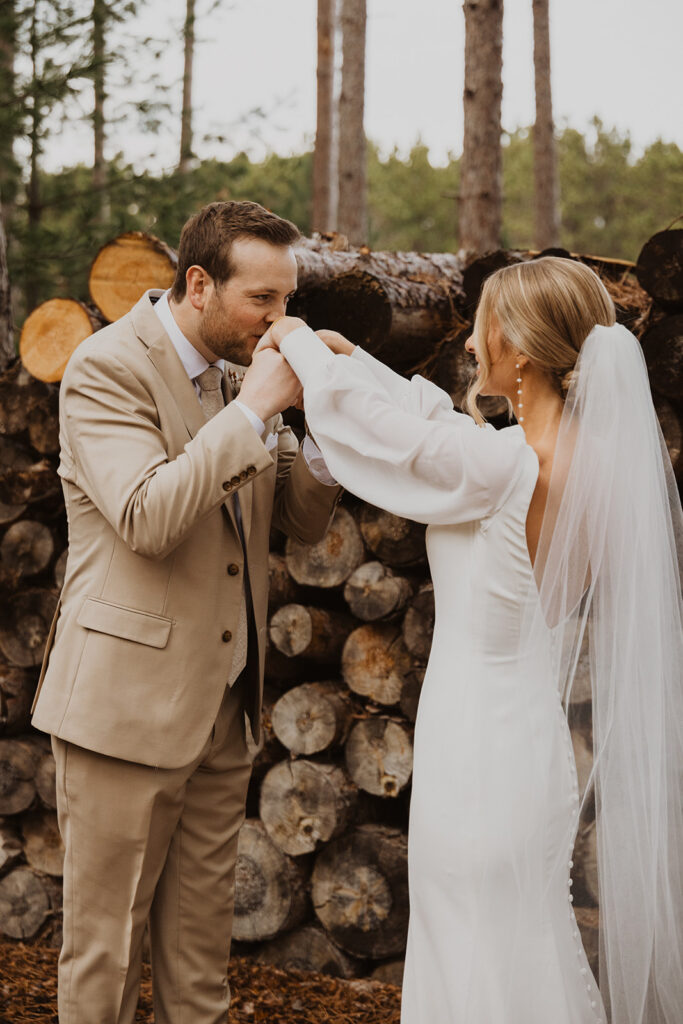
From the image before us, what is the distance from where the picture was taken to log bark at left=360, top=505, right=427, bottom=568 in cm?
362

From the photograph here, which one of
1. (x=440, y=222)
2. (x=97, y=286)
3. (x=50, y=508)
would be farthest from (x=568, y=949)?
(x=440, y=222)

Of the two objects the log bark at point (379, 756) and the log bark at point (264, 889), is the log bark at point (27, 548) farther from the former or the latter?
the log bark at point (379, 756)

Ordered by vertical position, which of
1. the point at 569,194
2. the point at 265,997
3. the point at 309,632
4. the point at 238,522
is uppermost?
the point at 569,194

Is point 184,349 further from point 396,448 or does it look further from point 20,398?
point 20,398

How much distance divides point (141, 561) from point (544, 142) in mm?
10653

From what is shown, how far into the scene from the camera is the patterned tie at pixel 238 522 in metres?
2.64

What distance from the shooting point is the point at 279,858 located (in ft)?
12.6

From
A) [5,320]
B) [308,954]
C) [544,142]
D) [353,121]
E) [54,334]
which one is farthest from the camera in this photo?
[544,142]

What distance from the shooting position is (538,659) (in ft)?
7.36

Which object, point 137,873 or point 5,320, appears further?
point 5,320

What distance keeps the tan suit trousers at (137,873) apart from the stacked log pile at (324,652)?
1050 millimetres

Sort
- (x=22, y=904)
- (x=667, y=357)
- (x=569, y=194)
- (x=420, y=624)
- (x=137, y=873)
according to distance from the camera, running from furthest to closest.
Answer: (x=569, y=194), (x=22, y=904), (x=420, y=624), (x=667, y=357), (x=137, y=873)

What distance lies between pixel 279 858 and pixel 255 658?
59.5 inches

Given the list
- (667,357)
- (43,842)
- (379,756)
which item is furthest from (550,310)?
(43,842)
